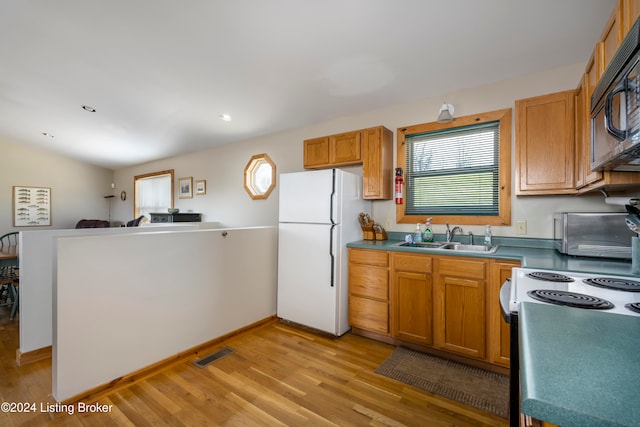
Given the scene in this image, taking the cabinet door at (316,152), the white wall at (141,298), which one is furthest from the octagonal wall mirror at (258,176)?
the white wall at (141,298)

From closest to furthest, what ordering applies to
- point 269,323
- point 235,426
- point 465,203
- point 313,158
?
point 235,426, point 465,203, point 269,323, point 313,158

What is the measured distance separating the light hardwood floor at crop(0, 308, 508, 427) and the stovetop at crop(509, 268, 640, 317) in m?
1.00

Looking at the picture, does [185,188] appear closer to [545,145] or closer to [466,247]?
[466,247]

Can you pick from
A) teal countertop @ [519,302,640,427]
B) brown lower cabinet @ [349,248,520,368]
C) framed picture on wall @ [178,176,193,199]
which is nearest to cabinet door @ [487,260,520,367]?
brown lower cabinet @ [349,248,520,368]

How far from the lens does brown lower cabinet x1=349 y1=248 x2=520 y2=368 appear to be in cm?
221

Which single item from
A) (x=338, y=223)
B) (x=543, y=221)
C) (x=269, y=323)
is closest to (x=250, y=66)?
(x=338, y=223)

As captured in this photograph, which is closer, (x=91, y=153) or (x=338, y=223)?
(x=338, y=223)

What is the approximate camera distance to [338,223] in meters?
2.89

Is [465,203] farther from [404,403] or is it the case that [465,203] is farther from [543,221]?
[404,403]

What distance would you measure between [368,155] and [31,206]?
757 centimetres

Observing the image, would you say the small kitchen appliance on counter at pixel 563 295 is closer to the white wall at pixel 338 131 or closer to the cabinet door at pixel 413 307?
the cabinet door at pixel 413 307

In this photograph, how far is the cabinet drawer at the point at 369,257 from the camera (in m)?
2.73

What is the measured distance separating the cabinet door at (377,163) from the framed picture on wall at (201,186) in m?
3.36

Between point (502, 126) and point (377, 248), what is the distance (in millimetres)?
1587
